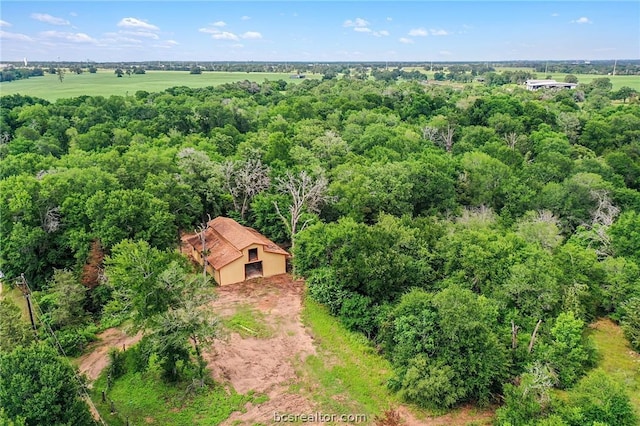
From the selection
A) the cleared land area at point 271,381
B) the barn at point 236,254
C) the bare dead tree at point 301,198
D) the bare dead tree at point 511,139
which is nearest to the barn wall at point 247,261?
the barn at point 236,254

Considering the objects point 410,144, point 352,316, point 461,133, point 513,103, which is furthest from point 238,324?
point 513,103

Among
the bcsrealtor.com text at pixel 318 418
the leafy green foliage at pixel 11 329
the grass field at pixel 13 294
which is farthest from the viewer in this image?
the grass field at pixel 13 294

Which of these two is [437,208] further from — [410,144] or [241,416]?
[241,416]

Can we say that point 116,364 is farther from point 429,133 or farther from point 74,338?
point 429,133

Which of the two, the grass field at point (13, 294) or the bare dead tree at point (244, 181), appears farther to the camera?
the bare dead tree at point (244, 181)

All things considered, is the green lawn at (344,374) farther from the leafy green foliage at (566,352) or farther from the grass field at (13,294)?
the grass field at (13,294)

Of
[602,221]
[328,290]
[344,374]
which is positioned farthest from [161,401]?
[602,221]
